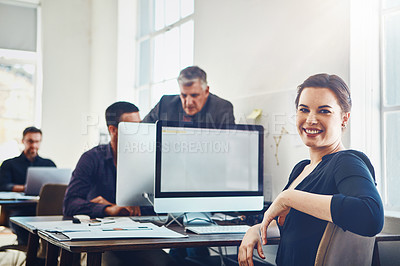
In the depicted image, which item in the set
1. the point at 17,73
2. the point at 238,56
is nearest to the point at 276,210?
the point at 238,56

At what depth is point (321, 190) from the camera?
5.19ft

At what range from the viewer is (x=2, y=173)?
5270 mm

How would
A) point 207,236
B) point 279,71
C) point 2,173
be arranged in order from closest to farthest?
1. point 207,236
2. point 279,71
3. point 2,173

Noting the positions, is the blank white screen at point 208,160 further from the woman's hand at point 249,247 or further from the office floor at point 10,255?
the office floor at point 10,255

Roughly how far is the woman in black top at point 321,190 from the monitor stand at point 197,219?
21.7 inches

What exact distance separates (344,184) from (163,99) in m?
2.32

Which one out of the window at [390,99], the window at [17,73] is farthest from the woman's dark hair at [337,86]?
the window at [17,73]

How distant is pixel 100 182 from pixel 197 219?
0.69 meters

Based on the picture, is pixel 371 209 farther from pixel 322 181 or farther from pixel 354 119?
pixel 354 119

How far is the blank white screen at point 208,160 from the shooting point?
7.53 ft

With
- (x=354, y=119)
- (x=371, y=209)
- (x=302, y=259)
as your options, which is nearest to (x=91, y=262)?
(x=302, y=259)

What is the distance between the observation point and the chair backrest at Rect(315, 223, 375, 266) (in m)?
1.45

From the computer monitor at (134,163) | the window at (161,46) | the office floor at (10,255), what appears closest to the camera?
the computer monitor at (134,163)

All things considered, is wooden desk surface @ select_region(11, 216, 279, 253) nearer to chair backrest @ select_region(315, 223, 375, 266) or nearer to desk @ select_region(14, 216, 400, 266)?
desk @ select_region(14, 216, 400, 266)
